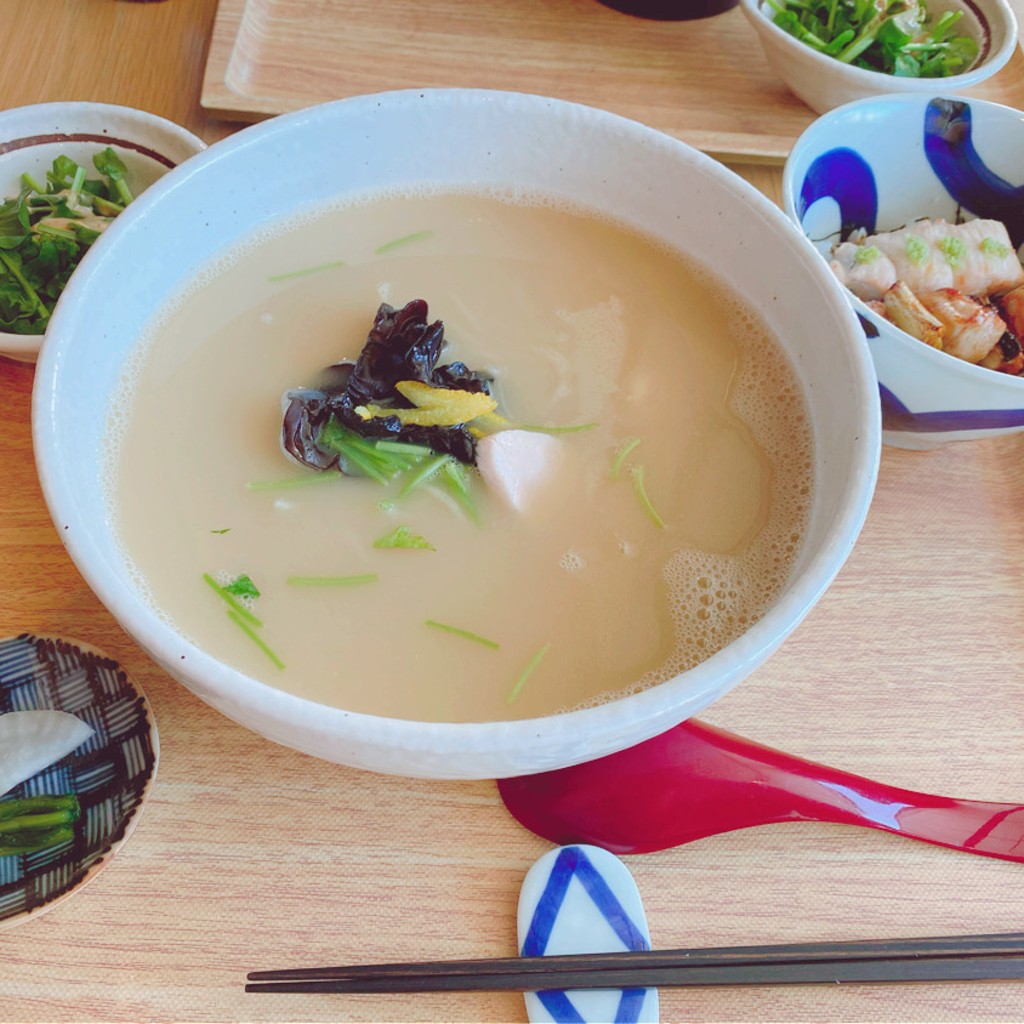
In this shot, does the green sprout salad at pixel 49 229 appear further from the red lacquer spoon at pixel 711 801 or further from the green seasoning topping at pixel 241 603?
the red lacquer spoon at pixel 711 801

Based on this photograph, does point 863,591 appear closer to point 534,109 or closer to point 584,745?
point 584,745

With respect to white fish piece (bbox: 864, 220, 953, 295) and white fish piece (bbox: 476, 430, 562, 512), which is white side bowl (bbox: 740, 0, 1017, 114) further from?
white fish piece (bbox: 476, 430, 562, 512)

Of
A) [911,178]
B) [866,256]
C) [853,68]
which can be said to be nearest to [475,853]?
[866,256]

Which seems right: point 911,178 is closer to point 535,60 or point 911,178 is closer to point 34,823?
point 535,60

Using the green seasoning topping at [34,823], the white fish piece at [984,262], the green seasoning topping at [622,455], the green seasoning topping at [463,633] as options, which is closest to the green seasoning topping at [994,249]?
the white fish piece at [984,262]

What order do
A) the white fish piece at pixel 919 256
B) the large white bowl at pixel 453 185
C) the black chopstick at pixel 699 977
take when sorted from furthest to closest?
the white fish piece at pixel 919 256, the black chopstick at pixel 699 977, the large white bowl at pixel 453 185

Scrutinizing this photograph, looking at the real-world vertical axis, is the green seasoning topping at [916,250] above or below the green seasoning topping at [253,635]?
above
